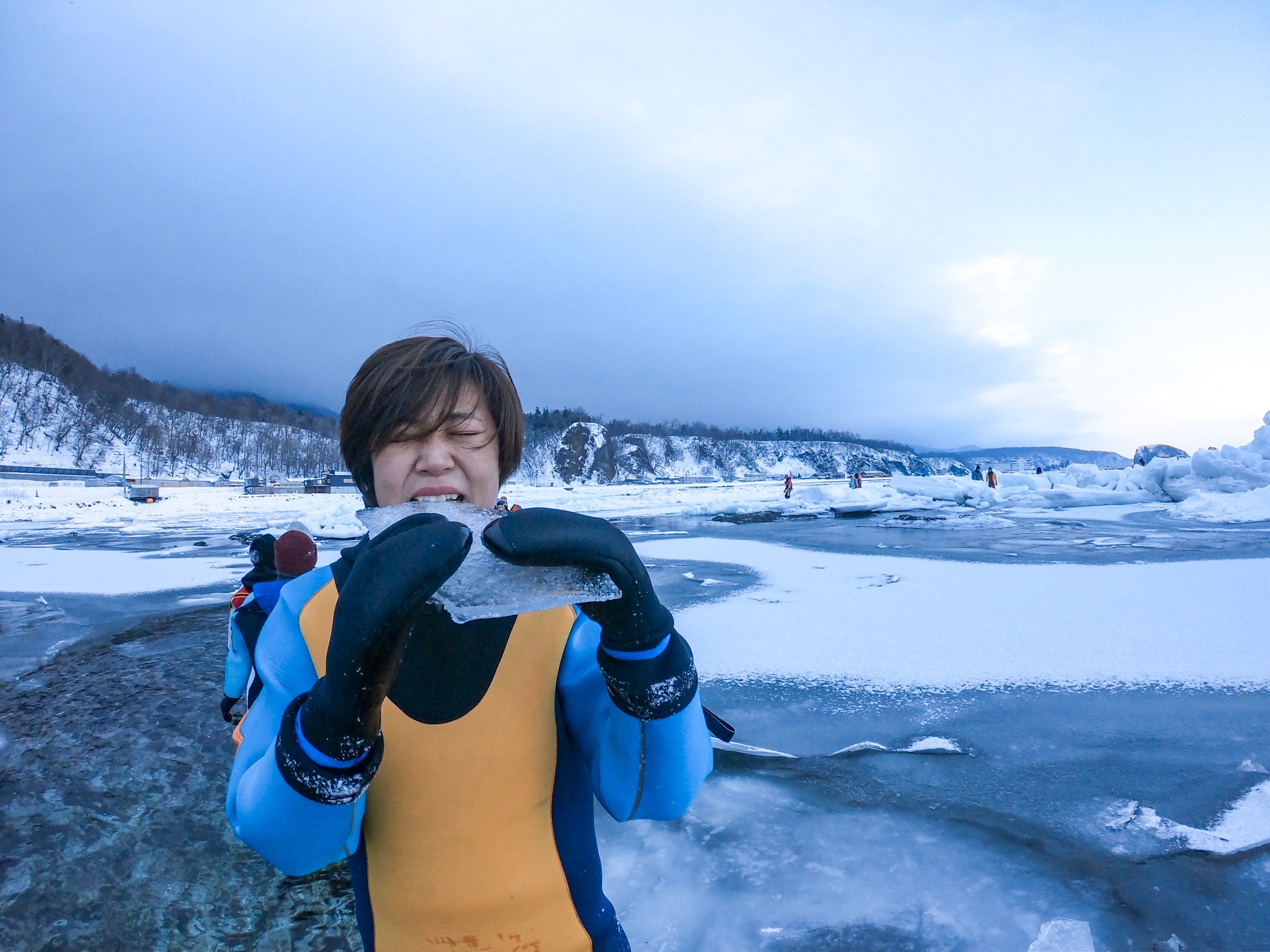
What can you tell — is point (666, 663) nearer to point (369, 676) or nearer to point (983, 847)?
point (369, 676)

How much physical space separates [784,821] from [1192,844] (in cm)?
138

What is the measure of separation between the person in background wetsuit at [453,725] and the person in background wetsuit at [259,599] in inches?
78.5

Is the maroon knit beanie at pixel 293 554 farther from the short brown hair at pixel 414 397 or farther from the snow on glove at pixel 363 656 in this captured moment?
the snow on glove at pixel 363 656

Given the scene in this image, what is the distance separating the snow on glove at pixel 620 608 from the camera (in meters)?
0.79

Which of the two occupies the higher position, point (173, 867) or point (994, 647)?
point (994, 647)

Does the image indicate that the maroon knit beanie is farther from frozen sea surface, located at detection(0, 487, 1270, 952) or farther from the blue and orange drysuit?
the blue and orange drysuit

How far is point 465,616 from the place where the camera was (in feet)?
2.68

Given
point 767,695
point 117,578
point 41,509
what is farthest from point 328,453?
point 767,695

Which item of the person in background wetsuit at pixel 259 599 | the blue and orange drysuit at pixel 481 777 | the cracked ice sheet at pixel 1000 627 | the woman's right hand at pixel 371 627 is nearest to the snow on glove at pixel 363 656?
the woman's right hand at pixel 371 627

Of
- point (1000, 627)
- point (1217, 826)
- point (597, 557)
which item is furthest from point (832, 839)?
point (1000, 627)

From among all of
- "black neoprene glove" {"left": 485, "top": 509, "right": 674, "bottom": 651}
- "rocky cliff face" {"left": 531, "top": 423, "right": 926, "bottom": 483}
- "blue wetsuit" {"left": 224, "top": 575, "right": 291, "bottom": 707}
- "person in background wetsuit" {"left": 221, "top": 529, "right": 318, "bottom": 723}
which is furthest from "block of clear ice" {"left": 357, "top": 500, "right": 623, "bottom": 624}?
"rocky cliff face" {"left": 531, "top": 423, "right": 926, "bottom": 483}

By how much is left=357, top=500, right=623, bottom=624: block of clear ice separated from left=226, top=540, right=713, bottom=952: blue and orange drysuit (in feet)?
0.54

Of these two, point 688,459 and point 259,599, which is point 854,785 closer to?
point 259,599

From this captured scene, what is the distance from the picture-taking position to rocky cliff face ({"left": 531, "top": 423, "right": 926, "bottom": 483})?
82.1 m
